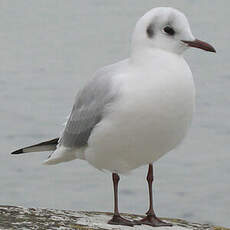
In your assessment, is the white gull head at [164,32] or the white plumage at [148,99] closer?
the white plumage at [148,99]

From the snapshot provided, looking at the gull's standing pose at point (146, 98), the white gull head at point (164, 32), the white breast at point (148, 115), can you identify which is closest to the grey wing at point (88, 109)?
the gull's standing pose at point (146, 98)

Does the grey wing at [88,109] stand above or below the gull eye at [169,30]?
below

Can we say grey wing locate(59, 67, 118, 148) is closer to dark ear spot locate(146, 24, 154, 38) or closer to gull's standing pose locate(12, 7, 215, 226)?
gull's standing pose locate(12, 7, 215, 226)

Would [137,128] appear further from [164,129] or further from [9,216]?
[9,216]

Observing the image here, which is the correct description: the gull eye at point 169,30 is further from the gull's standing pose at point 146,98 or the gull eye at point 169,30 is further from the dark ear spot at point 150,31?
the dark ear spot at point 150,31

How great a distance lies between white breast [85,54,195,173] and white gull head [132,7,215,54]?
172 millimetres

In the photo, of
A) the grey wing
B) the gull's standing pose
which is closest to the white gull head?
the gull's standing pose

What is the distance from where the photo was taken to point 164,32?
705cm

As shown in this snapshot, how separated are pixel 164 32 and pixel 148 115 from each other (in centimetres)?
70

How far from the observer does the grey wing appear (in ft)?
23.6

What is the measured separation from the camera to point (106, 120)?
7.11 metres

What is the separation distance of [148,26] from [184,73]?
1.57 ft

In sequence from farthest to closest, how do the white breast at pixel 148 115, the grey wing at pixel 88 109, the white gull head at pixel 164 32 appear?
Result: the grey wing at pixel 88 109 < the white gull head at pixel 164 32 < the white breast at pixel 148 115

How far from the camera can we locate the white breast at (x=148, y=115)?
6.86 meters
